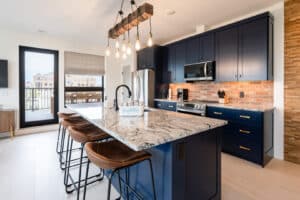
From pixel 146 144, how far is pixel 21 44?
16.2 ft

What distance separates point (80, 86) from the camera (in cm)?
526

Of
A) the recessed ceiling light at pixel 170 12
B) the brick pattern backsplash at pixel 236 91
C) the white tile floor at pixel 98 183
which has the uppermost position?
the recessed ceiling light at pixel 170 12

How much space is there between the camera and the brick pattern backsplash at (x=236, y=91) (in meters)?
3.09

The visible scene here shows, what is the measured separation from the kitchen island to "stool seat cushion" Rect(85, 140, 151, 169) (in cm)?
17

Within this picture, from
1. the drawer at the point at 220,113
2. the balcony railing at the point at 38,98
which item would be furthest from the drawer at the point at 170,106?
the balcony railing at the point at 38,98

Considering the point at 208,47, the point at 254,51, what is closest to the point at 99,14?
the point at 208,47

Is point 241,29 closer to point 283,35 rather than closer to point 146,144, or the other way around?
point 283,35

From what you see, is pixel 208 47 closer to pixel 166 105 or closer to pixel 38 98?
pixel 166 105

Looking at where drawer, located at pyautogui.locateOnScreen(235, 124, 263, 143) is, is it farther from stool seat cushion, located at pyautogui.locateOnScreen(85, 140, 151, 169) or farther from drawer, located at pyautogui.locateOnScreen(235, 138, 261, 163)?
stool seat cushion, located at pyautogui.locateOnScreen(85, 140, 151, 169)

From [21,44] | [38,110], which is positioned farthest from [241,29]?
[38,110]

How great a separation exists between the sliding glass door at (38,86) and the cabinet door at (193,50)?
369 centimetres

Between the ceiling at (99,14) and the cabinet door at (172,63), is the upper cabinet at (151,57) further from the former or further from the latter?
the ceiling at (99,14)

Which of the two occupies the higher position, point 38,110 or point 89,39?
point 89,39

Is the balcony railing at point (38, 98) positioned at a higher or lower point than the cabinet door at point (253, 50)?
lower
